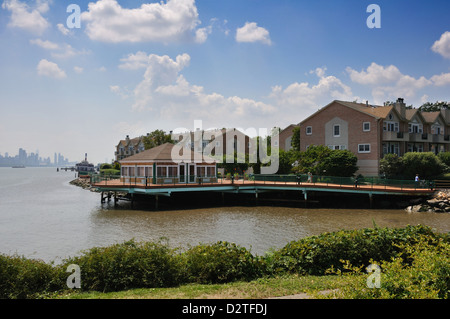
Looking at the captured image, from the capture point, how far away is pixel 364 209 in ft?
112

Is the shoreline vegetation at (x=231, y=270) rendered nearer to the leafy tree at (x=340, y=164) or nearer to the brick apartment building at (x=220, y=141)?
the leafy tree at (x=340, y=164)

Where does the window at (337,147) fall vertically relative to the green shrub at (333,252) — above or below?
above

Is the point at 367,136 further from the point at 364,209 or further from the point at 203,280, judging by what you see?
the point at 203,280

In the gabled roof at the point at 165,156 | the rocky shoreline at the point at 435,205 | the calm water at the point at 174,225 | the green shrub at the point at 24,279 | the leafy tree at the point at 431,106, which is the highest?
the leafy tree at the point at 431,106

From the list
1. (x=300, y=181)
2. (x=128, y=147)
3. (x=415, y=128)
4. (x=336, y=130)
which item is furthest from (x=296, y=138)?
(x=128, y=147)

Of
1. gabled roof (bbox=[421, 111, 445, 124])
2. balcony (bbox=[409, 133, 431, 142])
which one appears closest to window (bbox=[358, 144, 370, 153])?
balcony (bbox=[409, 133, 431, 142])

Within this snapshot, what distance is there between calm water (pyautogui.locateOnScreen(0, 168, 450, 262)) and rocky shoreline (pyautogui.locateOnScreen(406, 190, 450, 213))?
1.78 meters

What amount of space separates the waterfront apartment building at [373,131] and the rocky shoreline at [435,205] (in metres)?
11.3

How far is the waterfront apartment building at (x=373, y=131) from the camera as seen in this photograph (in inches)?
1766

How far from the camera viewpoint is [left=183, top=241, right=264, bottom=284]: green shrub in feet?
33.5

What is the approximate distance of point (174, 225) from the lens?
26.3 m

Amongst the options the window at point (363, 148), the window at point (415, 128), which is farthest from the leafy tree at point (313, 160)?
the window at point (415, 128)

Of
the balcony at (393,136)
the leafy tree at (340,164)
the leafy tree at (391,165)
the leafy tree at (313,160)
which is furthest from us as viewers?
the balcony at (393,136)
